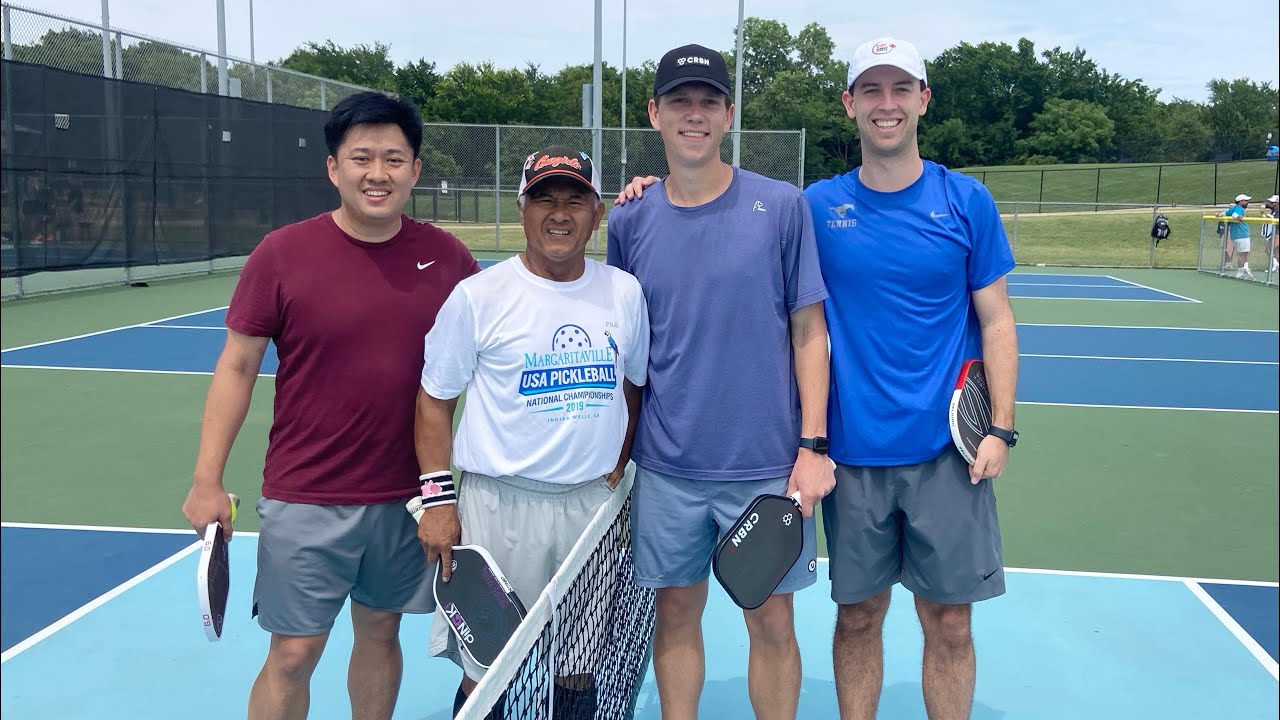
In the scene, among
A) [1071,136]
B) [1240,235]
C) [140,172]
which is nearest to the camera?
[140,172]

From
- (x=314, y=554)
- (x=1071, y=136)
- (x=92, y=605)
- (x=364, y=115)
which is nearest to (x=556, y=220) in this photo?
(x=364, y=115)

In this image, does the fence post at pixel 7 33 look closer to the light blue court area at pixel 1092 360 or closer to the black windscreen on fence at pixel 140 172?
the black windscreen on fence at pixel 140 172

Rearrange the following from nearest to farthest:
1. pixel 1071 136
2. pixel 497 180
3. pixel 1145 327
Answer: pixel 1145 327
pixel 497 180
pixel 1071 136

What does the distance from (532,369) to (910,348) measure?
104 cm

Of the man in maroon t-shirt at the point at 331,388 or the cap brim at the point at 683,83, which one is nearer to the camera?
the man in maroon t-shirt at the point at 331,388

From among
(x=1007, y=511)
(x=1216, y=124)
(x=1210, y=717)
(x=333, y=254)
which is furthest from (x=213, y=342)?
(x=1216, y=124)

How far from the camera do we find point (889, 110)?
2.97m

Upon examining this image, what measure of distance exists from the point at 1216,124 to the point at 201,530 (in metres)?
68.4

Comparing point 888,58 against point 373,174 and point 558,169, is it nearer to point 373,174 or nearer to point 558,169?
point 558,169

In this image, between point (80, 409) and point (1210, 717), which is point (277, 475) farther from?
point (80, 409)

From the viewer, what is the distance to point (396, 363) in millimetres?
2816

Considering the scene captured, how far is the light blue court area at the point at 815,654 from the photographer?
11.9ft

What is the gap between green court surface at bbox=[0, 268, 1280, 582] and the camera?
17.2 feet

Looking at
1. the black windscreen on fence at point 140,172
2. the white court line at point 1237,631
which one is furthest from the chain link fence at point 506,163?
the white court line at point 1237,631
